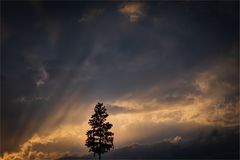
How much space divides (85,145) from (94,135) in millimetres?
2495

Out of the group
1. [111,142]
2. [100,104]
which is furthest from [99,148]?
[100,104]

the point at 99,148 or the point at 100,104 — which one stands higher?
the point at 100,104

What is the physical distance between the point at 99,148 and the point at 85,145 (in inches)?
104

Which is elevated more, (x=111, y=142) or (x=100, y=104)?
(x=100, y=104)

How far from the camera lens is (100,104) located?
83875 millimetres

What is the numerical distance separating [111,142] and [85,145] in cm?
477

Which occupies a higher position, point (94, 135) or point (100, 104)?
point (100, 104)

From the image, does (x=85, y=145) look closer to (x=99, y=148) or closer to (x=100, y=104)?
(x=99, y=148)

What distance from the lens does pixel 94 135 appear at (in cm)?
8294

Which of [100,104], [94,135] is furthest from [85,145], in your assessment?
[100,104]

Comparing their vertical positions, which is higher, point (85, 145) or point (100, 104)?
point (100, 104)

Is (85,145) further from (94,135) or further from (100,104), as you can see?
(100,104)

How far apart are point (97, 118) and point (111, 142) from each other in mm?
5060

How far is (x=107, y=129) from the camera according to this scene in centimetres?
8312
